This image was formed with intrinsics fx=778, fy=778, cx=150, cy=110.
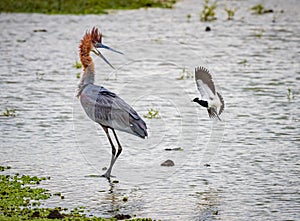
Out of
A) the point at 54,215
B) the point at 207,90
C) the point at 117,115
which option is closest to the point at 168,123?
the point at 207,90

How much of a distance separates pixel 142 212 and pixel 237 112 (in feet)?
15.1

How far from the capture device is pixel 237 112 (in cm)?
1102

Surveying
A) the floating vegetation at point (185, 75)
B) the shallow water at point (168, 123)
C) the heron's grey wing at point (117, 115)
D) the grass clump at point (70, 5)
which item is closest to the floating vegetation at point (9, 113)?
the shallow water at point (168, 123)

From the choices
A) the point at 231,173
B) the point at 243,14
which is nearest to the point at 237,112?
the point at 231,173

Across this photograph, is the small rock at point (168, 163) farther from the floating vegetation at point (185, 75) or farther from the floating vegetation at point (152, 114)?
the floating vegetation at point (185, 75)

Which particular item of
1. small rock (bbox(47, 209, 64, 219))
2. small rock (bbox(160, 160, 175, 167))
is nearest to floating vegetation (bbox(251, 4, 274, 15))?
small rock (bbox(160, 160, 175, 167))

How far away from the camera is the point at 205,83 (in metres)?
8.05

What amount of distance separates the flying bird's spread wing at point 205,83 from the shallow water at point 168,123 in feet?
2.59

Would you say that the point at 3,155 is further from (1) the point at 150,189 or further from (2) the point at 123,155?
(1) the point at 150,189

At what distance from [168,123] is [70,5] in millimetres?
13398

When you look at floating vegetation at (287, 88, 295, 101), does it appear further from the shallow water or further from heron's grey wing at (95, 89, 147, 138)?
heron's grey wing at (95, 89, 147, 138)

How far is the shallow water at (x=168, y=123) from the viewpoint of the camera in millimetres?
7195

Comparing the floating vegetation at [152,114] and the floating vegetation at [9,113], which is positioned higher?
the floating vegetation at [152,114]

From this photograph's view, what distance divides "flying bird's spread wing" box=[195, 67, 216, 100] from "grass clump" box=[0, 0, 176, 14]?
47.8 feet
